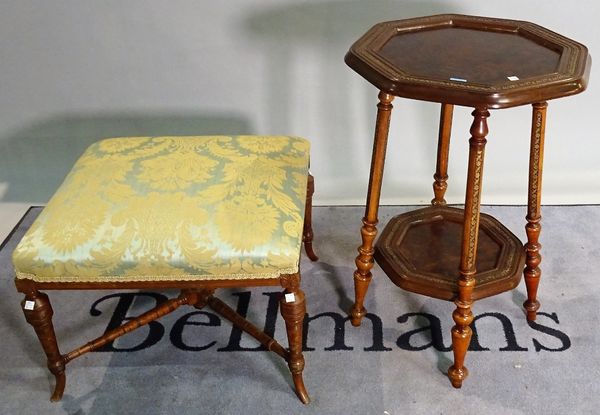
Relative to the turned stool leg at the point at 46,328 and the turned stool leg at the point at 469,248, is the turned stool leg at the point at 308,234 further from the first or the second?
the turned stool leg at the point at 46,328

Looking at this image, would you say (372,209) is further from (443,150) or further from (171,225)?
(171,225)

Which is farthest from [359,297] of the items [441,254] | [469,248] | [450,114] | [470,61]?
[470,61]

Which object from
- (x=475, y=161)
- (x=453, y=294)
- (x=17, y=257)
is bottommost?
(x=453, y=294)

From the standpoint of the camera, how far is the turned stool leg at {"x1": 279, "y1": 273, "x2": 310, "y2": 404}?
117 cm

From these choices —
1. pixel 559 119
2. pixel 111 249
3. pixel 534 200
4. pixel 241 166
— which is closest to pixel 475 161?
pixel 534 200

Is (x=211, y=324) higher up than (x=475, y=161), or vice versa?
(x=475, y=161)

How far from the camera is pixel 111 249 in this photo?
45.2 inches

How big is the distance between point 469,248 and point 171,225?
517 millimetres

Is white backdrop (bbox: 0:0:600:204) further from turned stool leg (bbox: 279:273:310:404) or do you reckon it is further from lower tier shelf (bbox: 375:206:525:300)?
turned stool leg (bbox: 279:273:310:404)

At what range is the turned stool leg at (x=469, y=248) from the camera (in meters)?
1.10

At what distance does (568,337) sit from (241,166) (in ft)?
2.48

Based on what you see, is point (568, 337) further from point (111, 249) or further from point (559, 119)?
point (111, 249)

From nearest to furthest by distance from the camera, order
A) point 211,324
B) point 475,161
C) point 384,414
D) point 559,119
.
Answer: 1. point 475,161
2. point 384,414
3. point 211,324
4. point 559,119

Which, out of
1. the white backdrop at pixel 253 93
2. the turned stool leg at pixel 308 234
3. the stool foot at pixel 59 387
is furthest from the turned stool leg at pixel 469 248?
the stool foot at pixel 59 387
